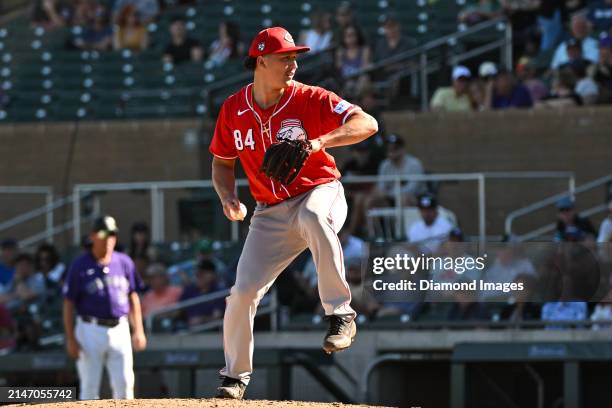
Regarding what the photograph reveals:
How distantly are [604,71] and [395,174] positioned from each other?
2.62 m

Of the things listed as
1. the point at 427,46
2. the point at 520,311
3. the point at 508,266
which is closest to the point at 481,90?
the point at 427,46

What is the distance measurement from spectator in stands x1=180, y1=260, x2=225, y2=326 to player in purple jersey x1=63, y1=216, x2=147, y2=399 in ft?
8.67

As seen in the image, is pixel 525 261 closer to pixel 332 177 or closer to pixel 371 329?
pixel 332 177

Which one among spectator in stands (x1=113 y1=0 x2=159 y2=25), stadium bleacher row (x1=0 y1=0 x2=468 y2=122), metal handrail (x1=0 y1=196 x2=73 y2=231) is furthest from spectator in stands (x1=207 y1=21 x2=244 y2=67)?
metal handrail (x1=0 y1=196 x2=73 y2=231)

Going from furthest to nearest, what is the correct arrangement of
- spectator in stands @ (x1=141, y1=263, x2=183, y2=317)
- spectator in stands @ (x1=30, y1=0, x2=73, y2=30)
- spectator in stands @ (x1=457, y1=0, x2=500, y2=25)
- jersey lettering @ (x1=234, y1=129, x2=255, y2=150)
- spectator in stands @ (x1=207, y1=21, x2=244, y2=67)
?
spectator in stands @ (x1=30, y1=0, x2=73, y2=30)
spectator in stands @ (x1=207, y1=21, x2=244, y2=67)
spectator in stands @ (x1=457, y1=0, x2=500, y2=25)
spectator in stands @ (x1=141, y1=263, x2=183, y2=317)
jersey lettering @ (x1=234, y1=129, x2=255, y2=150)

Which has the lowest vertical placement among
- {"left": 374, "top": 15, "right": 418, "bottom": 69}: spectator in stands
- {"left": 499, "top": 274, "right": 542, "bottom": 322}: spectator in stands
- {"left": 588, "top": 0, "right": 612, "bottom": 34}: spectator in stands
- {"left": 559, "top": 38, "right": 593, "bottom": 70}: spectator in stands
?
{"left": 499, "top": 274, "right": 542, "bottom": 322}: spectator in stands

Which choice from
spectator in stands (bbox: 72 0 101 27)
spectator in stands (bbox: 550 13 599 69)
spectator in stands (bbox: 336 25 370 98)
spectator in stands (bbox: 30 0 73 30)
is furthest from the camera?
spectator in stands (bbox: 30 0 73 30)

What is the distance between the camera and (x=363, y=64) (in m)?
16.7

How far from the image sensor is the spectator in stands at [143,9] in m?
19.5

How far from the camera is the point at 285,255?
7.96 meters

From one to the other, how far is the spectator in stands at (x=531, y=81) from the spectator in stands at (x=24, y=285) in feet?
17.8

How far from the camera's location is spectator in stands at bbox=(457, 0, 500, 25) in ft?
56.2

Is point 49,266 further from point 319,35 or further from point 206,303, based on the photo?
point 319,35

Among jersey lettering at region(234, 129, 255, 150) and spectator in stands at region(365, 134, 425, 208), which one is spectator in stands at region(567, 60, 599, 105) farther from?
jersey lettering at region(234, 129, 255, 150)
